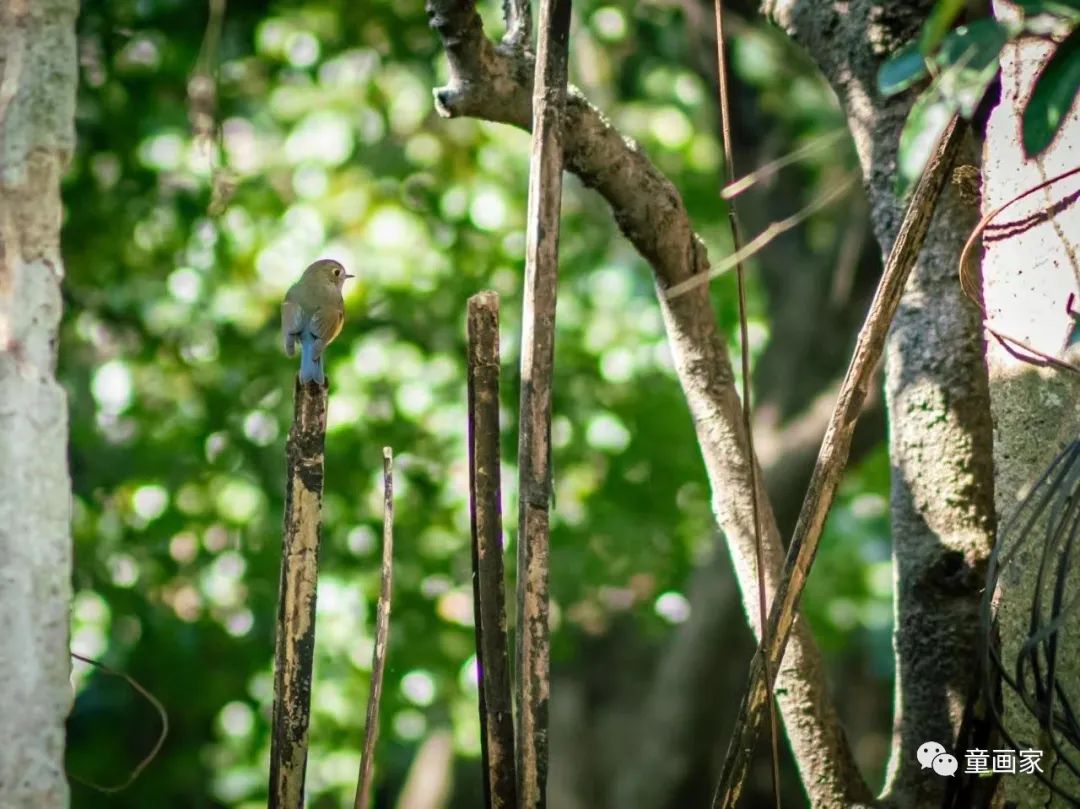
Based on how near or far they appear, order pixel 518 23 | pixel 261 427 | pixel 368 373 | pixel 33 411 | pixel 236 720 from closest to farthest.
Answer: pixel 33 411 → pixel 518 23 → pixel 261 427 → pixel 368 373 → pixel 236 720

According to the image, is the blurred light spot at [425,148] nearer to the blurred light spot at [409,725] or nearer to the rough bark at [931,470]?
the blurred light spot at [409,725]

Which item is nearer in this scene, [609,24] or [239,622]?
[239,622]

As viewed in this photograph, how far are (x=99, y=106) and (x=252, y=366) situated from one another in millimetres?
1075

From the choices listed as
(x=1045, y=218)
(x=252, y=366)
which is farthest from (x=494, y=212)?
(x=1045, y=218)

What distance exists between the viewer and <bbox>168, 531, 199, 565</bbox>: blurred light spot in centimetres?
551

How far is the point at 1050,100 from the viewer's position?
1466mm

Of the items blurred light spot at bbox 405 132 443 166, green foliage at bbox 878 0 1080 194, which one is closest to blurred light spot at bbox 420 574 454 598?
blurred light spot at bbox 405 132 443 166

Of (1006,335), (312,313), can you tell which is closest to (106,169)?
(312,313)

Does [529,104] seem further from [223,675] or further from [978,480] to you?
[223,675]

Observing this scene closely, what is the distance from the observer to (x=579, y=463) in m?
5.99

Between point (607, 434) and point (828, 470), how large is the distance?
4.34 meters

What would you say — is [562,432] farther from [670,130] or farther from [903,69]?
[903,69]

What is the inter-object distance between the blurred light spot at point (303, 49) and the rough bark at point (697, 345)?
3.82 meters

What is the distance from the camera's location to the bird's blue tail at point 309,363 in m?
2.21
